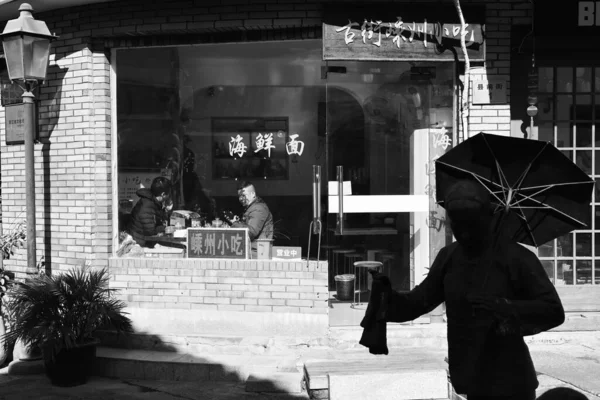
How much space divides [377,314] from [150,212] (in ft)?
18.9

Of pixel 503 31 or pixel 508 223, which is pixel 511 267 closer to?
pixel 508 223

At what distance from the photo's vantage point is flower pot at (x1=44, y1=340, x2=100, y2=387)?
7230mm

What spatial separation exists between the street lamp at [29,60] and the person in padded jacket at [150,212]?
1.26 meters

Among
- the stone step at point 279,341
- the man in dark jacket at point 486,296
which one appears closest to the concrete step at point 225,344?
the stone step at point 279,341

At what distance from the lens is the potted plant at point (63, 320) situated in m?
7.14

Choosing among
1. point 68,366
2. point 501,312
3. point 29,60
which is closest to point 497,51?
point 29,60

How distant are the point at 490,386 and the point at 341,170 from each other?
5037 mm

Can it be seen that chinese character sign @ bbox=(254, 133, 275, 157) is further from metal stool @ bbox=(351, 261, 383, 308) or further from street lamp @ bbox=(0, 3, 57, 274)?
street lamp @ bbox=(0, 3, 57, 274)

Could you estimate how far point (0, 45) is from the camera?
30.6 ft

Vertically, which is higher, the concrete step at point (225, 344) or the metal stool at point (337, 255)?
the metal stool at point (337, 255)

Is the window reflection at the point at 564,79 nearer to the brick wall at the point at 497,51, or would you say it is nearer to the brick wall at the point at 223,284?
the brick wall at the point at 497,51

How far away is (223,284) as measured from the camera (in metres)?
8.33

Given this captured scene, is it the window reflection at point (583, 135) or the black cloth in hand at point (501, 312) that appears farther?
the window reflection at point (583, 135)

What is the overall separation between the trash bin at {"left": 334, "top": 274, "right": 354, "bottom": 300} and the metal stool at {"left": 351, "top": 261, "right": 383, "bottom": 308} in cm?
6
